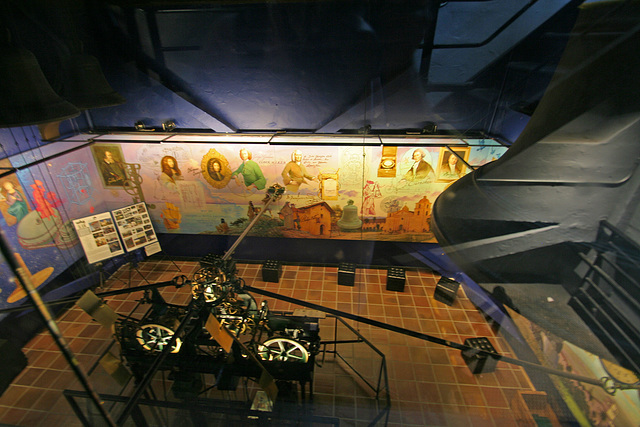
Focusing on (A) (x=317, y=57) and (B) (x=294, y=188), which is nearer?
(A) (x=317, y=57)

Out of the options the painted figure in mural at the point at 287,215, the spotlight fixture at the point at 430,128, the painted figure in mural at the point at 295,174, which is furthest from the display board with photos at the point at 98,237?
the spotlight fixture at the point at 430,128

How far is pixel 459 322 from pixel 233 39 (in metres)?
3.24

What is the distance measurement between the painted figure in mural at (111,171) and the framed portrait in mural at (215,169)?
98 centimetres

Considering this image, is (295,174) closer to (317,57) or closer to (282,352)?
(317,57)

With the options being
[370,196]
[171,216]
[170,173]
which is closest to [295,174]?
[370,196]

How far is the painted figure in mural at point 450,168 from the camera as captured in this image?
2.26 m

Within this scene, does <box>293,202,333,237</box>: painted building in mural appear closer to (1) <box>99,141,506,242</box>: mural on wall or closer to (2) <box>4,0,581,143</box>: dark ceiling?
(1) <box>99,141,506,242</box>: mural on wall

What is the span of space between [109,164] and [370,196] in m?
2.88

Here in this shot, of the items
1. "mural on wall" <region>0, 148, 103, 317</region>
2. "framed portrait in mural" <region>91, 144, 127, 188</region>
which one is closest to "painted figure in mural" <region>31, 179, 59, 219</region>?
"mural on wall" <region>0, 148, 103, 317</region>

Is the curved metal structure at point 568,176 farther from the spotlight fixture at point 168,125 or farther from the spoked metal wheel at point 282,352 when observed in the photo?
the spotlight fixture at point 168,125

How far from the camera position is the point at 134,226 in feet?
11.5

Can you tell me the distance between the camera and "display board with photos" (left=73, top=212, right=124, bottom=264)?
3.12m

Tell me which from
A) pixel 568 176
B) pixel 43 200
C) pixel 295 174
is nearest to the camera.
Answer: pixel 568 176

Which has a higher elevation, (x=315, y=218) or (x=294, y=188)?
(x=294, y=188)
